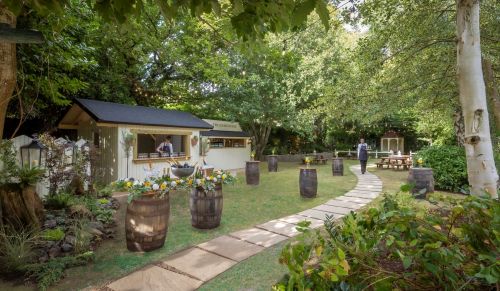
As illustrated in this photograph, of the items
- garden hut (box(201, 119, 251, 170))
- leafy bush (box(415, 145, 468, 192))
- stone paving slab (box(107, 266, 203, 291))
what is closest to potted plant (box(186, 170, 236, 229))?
stone paving slab (box(107, 266, 203, 291))

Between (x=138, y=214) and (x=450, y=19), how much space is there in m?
7.86

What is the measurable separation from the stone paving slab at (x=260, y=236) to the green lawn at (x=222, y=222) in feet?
0.90

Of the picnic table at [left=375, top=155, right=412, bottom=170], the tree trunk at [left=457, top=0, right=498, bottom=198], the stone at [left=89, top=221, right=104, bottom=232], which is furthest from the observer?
the picnic table at [left=375, top=155, right=412, bottom=170]

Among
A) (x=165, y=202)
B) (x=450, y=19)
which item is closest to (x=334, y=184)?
(x=450, y=19)

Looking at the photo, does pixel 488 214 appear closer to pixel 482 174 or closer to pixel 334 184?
pixel 482 174

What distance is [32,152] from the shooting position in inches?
264

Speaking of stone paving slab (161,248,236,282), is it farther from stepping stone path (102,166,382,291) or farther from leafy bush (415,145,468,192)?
leafy bush (415,145,468,192)

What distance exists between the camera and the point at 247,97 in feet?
52.1

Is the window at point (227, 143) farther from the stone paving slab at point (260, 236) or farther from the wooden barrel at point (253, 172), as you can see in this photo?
the stone paving slab at point (260, 236)

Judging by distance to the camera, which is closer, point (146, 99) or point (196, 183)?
point (196, 183)

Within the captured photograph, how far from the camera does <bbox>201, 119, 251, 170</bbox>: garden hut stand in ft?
52.4

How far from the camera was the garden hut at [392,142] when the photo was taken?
72.6ft

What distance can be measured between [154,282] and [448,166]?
31.1 feet

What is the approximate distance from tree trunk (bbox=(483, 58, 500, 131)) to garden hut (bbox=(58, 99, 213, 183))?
10163 mm
